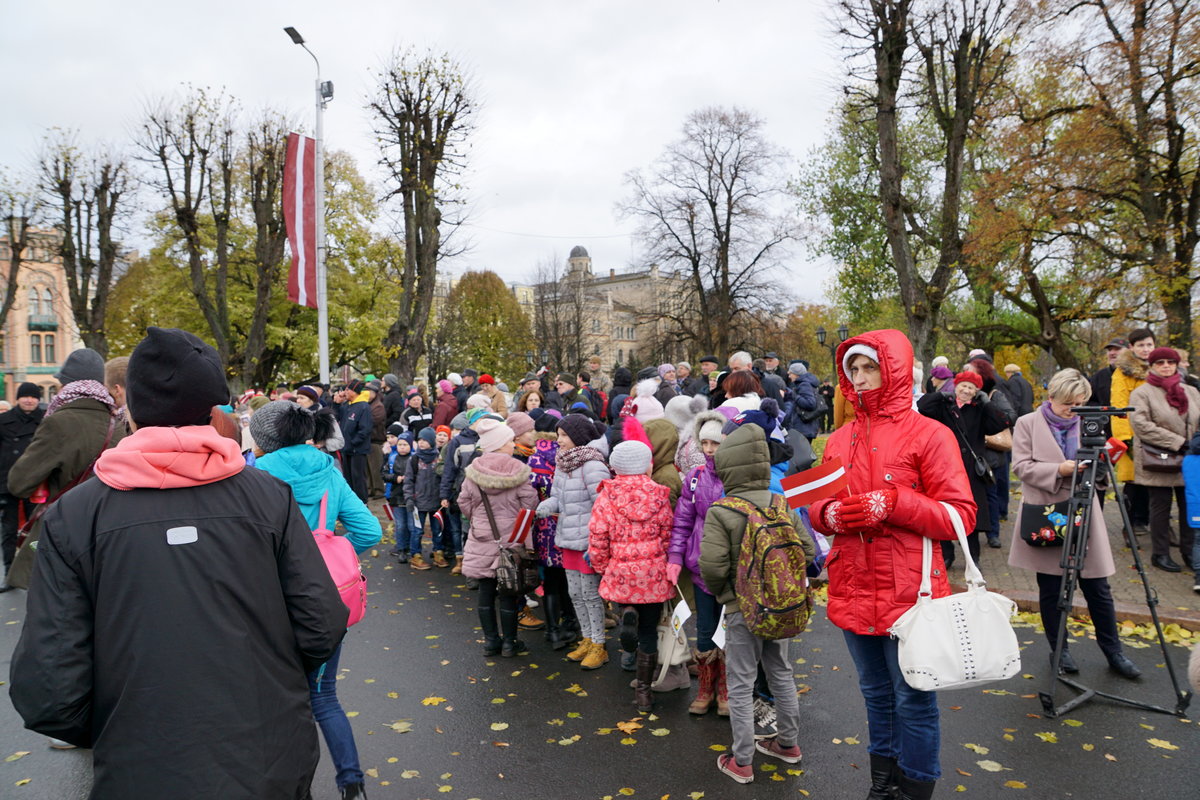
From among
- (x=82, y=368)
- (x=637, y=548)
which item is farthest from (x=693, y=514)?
(x=82, y=368)

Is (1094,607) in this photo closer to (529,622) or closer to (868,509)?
(868,509)

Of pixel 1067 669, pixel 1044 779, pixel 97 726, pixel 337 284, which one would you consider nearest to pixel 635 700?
pixel 1044 779

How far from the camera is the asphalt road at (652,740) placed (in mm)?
4000

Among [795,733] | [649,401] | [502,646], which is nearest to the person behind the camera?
[795,733]

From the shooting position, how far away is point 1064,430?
5160 mm

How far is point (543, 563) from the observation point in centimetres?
638

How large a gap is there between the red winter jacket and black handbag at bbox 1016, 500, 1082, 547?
2.09m

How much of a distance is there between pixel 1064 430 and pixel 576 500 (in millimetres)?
3457

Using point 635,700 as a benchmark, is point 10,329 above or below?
above

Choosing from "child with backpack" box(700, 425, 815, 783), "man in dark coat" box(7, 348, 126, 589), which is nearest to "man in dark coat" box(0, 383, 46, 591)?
"man in dark coat" box(7, 348, 126, 589)

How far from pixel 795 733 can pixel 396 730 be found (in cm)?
248

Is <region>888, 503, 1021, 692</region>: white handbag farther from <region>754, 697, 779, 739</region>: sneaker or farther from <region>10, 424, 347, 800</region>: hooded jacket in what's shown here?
<region>10, 424, 347, 800</region>: hooded jacket

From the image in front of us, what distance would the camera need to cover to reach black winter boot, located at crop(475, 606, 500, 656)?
20.2 feet

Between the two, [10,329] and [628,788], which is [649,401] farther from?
[10,329]
